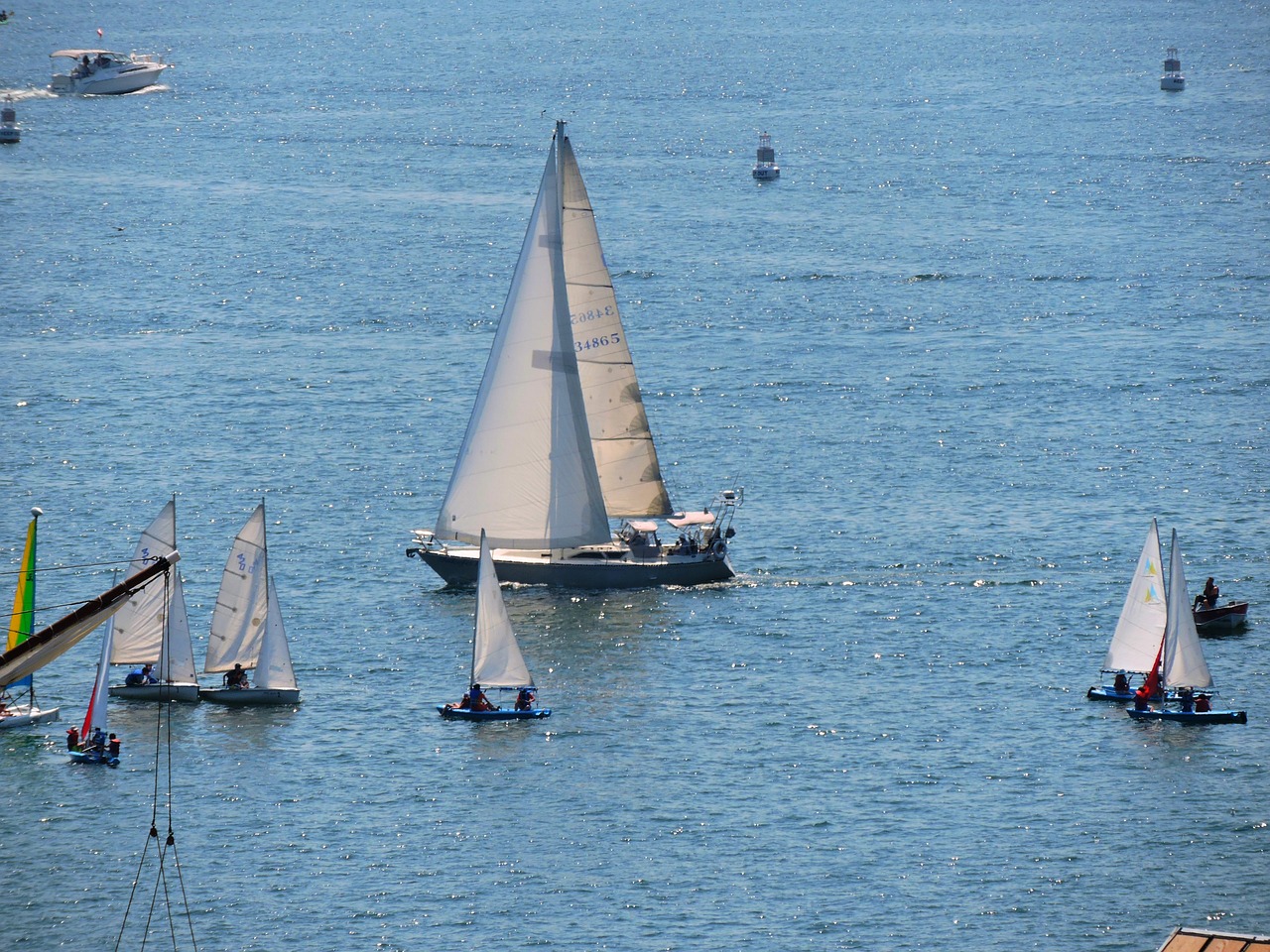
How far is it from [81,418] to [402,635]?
44.7 meters

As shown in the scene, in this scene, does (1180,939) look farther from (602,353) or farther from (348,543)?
(348,543)

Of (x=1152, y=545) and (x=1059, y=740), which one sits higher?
(x=1152, y=545)

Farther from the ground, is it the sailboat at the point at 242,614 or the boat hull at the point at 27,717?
the sailboat at the point at 242,614

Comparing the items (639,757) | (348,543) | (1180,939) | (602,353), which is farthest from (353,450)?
(1180,939)

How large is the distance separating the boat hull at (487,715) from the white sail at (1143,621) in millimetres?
23142

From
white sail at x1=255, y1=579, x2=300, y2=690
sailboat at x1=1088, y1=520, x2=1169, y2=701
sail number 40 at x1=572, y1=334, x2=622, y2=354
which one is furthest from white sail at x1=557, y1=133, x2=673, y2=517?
sailboat at x1=1088, y1=520, x2=1169, y2=701

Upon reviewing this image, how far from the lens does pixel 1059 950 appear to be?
65688 mm

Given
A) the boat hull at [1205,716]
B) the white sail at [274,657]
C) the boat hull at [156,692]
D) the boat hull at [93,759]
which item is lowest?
the boat hull at [93,759]

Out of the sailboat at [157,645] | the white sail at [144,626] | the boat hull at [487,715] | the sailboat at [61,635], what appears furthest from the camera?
the white sail at [144,626]

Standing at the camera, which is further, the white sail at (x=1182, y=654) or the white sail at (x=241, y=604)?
the white sail at (x=241, y=604)

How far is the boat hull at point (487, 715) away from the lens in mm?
83000

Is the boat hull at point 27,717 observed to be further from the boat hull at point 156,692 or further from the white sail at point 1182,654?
the white sail at point 1182,654

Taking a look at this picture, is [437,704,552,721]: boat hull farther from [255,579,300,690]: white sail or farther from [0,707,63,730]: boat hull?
[0,707,63,730]: boat hull

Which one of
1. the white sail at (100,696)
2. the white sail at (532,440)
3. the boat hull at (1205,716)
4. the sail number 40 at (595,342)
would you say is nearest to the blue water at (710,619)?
the boat hull at (1205,716)
